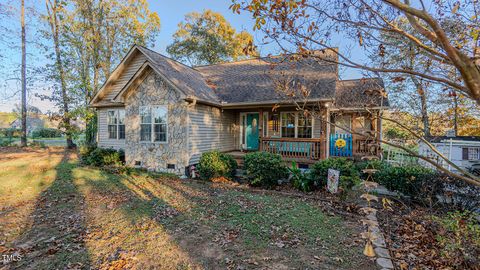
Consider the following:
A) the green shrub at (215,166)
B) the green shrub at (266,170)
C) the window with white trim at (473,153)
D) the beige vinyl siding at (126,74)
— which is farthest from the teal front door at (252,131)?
the window with white trim at (473,153)

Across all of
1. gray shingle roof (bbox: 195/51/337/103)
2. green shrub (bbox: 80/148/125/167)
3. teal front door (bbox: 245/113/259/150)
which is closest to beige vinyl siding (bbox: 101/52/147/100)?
green shrub (bbox: 80/148/125/167)

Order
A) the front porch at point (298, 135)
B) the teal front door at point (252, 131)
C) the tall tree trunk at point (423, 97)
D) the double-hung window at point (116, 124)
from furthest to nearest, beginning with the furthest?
the double-hung window at point (116, 124) < the teal front door at point (252, 131) < the front porch at point (298, 135) < the tall tree trunk at point (423, 97)

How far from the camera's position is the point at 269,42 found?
3.98 m

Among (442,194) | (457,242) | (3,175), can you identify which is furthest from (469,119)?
(3,175)

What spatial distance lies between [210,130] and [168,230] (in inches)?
282

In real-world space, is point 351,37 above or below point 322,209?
above

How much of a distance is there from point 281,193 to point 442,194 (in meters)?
3.97

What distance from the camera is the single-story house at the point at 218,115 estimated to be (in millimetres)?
10055

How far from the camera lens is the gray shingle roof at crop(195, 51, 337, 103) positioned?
10.4 metres

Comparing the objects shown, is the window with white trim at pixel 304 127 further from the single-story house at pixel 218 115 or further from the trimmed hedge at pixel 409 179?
the trimmed hedge at pixel 409 179

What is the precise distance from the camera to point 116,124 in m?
14.0

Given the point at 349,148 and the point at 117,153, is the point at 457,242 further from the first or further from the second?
the point at 117,153

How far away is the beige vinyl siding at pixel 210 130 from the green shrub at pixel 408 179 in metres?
7.06

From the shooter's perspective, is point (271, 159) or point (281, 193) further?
point (271, 159)
